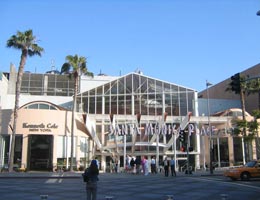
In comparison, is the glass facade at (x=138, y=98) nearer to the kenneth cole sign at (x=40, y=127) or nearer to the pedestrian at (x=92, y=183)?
the kenneth cole sign at (x=40, y=127)

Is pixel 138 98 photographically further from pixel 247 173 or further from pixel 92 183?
pixel 92 183

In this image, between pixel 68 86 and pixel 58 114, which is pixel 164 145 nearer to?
pixel 58 114

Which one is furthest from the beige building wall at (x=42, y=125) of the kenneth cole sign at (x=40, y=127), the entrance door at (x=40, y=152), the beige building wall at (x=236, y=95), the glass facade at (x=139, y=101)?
the beige building wall at (x=236, y=95)

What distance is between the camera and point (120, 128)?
38.0m

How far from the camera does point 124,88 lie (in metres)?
44.8

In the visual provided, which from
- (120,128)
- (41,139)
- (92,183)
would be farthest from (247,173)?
(41,139)

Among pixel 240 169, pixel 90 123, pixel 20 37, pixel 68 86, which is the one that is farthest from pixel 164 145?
pixel 68 86

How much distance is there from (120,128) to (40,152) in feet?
29.4

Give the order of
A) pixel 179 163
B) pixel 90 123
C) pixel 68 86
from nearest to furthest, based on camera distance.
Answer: pixel 90 123 → pixel 179 163 → pixel 68 86

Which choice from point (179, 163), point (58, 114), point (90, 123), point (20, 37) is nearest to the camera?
point (20, 37)

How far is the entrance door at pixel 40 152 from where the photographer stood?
3503cm

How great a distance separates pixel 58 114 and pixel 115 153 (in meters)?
8.32

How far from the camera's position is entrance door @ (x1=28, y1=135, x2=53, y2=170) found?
3503 centimetres

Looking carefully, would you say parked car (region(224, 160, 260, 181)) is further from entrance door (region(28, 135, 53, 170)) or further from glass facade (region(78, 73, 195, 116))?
glass facade (region(78, 73, 195, 116))
